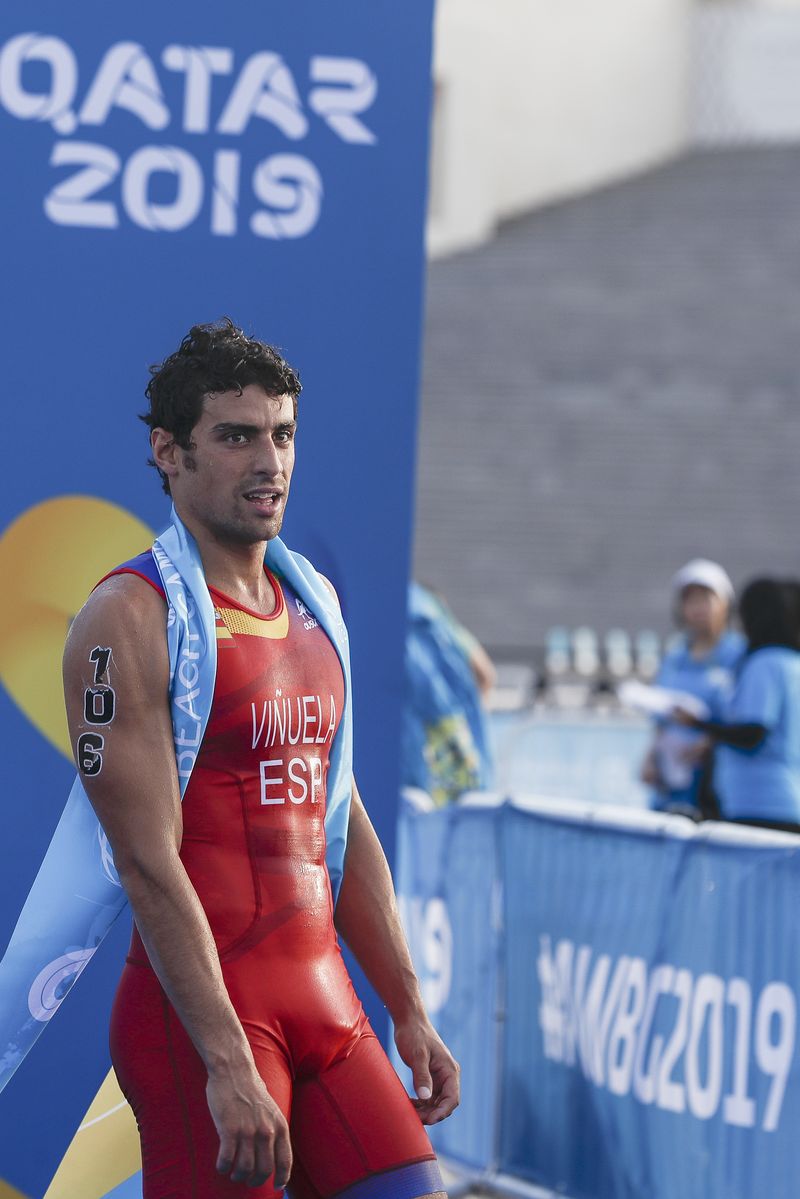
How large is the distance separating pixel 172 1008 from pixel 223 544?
2.30 ft

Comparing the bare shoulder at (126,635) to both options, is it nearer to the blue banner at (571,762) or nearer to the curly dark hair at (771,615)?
the curly dark hair at (771,615)

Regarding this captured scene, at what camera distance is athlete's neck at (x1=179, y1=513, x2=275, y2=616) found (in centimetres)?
288

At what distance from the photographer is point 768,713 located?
23.7 ft

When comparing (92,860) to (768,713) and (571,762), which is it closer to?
(768,713)

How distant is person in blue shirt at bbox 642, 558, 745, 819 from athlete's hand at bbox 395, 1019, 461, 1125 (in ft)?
17.7

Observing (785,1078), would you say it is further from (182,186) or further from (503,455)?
(503,455)

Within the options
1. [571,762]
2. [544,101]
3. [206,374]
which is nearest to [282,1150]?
[206,374]

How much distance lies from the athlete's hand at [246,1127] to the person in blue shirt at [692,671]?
232 inches

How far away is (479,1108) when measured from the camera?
613 centimetres

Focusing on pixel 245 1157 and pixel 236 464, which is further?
pixel 236 464

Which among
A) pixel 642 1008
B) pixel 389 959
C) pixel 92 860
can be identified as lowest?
pixel 642 1008

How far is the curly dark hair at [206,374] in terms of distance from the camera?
2799mm

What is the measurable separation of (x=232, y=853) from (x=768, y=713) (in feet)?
15.5

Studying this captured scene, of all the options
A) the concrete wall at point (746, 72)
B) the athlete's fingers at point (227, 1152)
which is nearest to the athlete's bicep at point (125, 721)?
the athlete's fingers at point (227, 1152)
